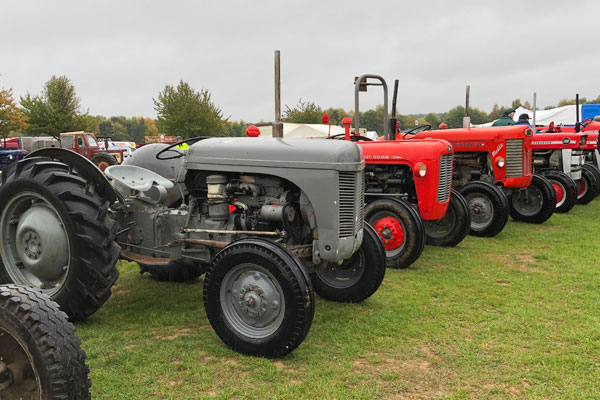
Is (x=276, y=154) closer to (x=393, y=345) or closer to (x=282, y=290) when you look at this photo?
(x=282, y=290)

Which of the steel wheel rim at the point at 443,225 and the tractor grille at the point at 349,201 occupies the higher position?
the tractor grille at the point at 349,201

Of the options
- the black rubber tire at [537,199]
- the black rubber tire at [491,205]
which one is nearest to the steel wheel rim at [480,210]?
the black rubber tire at [491,205]

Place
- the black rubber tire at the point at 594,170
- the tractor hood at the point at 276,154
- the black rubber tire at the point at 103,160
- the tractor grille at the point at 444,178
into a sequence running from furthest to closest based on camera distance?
1. the black rubber tire at the point at 103,160
2. the black rubber tire at the point at 594,170
3. the tractor grille at the point at 444,178
4. the tractor hood at the point at 276,154

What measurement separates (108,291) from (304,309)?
1.61 m

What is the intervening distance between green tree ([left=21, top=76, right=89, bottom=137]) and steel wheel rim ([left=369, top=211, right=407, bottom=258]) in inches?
1335

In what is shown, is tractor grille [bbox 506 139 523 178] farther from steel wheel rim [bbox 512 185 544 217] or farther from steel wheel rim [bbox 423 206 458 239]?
steel wheel rim [bbox 423 206 458 239]

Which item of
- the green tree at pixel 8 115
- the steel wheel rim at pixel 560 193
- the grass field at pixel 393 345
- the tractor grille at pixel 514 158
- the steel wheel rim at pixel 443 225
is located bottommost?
the grass field at pixel 393 345

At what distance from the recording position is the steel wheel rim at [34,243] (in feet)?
11.8

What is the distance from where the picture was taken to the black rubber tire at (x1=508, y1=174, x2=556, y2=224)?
26.7ft

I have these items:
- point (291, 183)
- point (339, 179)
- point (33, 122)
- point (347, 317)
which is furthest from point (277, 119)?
point (33, 122)

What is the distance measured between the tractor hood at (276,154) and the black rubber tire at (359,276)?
911 mm

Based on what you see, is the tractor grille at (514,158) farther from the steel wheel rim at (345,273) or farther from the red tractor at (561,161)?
the steel wheel rim at (345,273)

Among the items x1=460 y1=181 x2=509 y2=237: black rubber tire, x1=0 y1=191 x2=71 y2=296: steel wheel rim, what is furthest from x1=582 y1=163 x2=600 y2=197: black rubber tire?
x1=0 y1=191 x2=71 y2=296: steel wheel rim

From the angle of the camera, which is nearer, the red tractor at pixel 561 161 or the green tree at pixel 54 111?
the red tractor at pixel 561 161
